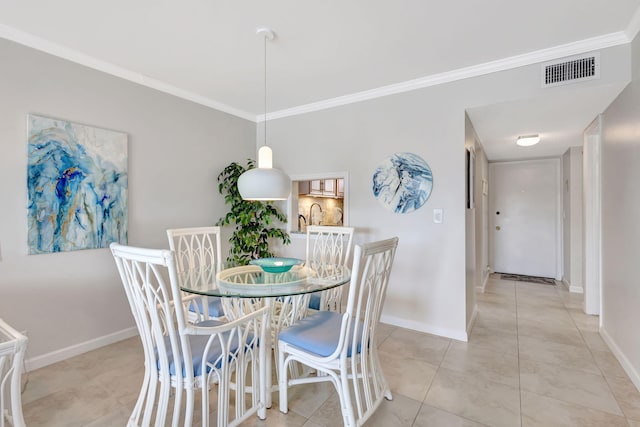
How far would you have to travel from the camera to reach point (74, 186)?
2482mm

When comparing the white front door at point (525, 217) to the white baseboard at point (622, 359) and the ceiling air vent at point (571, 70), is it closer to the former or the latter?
the white baseboard at point (622, 359)

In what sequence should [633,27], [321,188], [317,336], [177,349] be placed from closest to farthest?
[177,349] < [317,336] < [633,27] < [321,188]

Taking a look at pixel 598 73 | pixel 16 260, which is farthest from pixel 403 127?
pixel 16 260

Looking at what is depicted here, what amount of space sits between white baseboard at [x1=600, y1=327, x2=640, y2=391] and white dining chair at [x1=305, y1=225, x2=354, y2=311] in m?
2.08

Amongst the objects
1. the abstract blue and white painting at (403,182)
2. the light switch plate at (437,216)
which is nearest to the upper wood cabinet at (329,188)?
the abstract blue and white painting at (403,182)

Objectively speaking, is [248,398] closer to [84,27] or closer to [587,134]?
[84,27]

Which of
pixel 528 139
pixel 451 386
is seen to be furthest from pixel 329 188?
pixel 451 386

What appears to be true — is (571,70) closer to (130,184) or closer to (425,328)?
(425,328)

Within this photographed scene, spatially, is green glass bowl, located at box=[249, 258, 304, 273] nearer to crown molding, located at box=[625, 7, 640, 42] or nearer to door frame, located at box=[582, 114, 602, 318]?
crown molding, located at box=[625, 7, 640, 42]

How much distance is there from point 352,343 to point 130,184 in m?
2.49

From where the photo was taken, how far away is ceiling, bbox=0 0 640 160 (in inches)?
77.2

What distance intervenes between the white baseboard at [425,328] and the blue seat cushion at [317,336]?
144 centimetres

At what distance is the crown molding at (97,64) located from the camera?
2.21m

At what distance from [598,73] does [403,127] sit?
4.93 feet
